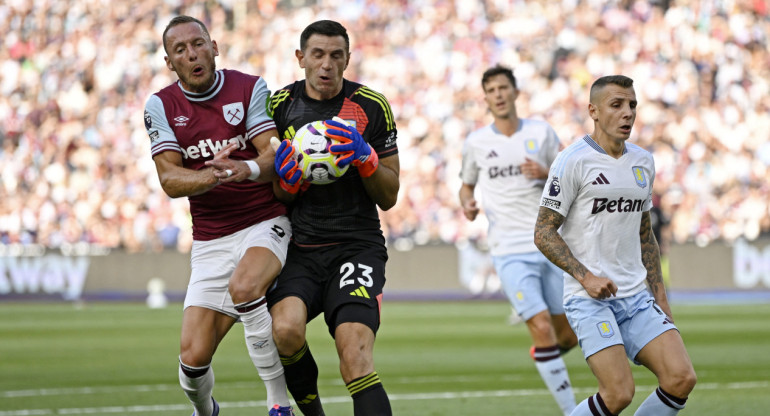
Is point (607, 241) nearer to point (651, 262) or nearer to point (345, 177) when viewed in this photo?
point (651, 262)

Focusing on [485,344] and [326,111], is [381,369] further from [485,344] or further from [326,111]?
[326,111]

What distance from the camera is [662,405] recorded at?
19.0 feet

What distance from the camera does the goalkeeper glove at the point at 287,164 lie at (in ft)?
19.5

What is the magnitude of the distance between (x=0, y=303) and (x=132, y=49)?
27.3 ft

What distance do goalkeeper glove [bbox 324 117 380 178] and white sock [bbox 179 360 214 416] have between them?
1.73m

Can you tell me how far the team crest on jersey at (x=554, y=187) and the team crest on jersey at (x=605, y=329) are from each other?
2.43 ft

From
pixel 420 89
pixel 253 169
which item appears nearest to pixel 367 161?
pixel 253 169

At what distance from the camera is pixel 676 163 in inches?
920

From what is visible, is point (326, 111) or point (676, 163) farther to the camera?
point (676, 163)

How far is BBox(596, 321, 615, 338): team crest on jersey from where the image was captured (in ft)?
19.2

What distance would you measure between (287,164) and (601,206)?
172cm

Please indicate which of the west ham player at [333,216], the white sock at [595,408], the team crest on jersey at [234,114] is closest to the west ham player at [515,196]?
the west ham player at [333,216]

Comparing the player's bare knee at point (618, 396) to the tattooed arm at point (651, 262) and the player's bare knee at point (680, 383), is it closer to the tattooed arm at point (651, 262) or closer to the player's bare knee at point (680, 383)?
the player's bare knee at point (680, 383)

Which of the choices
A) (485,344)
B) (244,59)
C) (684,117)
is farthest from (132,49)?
(485,344)
